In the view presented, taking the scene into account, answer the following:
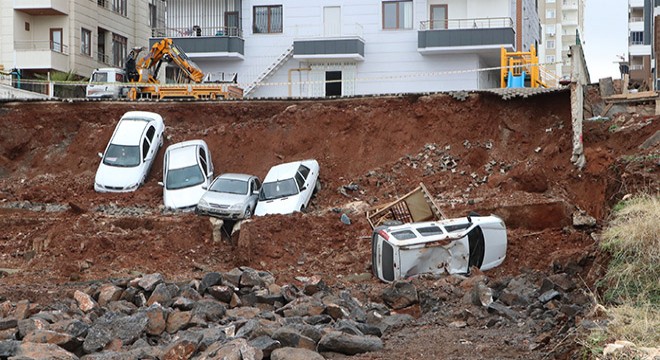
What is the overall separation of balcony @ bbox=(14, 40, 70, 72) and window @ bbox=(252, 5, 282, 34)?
10.4m

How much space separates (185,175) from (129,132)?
11.2ft

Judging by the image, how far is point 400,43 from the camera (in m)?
44.3

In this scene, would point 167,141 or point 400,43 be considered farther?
point 400,43

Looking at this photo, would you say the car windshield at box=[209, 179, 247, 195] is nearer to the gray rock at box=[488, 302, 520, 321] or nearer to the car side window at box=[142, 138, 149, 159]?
the car side window at box=[142, 138, 149, 159]

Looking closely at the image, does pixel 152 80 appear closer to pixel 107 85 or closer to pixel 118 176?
pixel 107 85

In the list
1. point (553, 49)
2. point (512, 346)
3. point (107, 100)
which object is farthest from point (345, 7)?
point (553, 49)

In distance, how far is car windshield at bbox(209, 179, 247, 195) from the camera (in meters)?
28.5

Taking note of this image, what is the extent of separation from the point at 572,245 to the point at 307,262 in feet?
22.4

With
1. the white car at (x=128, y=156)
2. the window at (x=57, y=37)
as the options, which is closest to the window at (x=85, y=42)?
the window at (x=57, y=37)

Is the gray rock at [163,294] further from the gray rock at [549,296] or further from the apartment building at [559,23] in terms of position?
the apartment building at [559,23]

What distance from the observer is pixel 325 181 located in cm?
3203

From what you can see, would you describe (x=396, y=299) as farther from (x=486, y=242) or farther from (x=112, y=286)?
(x=112, y=286)

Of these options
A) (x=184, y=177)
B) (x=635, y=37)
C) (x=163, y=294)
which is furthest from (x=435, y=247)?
(x=635, y=37)

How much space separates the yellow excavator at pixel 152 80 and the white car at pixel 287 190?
1001cm
